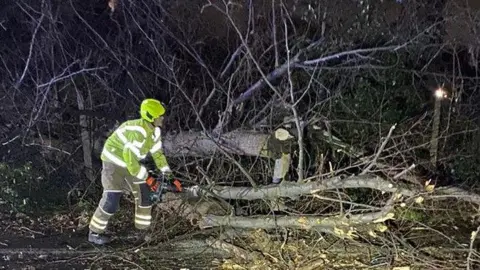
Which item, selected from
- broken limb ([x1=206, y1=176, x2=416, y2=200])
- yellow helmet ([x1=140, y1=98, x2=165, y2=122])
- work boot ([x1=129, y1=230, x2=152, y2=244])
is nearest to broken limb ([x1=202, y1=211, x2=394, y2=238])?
broken limb ([x1=206, y1=176, x2=416, y2=200])

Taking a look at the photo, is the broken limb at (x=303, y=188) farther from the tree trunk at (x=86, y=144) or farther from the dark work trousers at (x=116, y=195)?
the tree trunk at (x=86, y=144)

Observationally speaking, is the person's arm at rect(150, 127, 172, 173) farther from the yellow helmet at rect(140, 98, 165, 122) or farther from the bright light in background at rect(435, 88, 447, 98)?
the bright light in background at rect(435, 88, 447, 98)

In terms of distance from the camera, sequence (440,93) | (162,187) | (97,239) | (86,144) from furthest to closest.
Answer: (86,144) < (440,93) < (97,239) < (162,187)

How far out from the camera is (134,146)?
17.1ft

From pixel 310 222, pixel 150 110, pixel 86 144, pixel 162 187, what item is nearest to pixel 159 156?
pixel 162 187

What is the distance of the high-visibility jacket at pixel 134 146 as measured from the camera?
5.20 m

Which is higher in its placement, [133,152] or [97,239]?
[133,152]

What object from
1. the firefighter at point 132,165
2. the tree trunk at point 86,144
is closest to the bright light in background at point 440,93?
the firefighter at point 132,165

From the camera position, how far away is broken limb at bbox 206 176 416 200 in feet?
15.5

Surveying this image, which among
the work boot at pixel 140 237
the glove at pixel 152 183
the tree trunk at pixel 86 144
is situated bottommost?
the work boot at pixel 140 237

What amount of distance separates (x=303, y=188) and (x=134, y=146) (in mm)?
1573

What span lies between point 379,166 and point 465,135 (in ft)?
8.72

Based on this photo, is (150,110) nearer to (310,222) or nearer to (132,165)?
(132,165)

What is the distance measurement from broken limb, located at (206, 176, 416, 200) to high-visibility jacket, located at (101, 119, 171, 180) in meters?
0.70
